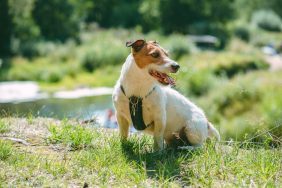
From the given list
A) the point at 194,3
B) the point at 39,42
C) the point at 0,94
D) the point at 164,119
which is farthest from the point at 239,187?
the point at 194,3

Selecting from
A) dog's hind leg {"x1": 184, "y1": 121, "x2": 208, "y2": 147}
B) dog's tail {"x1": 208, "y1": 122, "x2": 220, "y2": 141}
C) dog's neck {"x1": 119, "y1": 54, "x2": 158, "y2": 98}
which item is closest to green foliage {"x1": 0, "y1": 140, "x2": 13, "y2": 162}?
dog's neck {"x1": 119, "y1": 54, "x2": 158, "y2": 98}

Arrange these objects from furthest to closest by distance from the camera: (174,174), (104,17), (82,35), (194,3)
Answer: (104,17)
(194,3)
(82,35)
(174,174)

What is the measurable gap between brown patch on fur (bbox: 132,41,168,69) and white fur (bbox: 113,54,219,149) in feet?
0.20

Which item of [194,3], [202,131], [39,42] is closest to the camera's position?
[202,131]

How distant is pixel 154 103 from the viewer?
638 centimetres

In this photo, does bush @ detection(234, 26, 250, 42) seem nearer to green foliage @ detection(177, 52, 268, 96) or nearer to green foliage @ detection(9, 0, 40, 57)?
green foliage @ detection(177, 52, 268, 96)

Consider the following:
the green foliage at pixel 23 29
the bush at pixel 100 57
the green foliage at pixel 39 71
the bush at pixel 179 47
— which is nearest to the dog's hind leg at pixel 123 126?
the green foliage at pixel 39 71

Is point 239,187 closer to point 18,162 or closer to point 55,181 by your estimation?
point 55,181

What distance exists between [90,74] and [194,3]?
791 inches

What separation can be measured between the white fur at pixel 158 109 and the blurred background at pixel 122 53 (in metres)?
8.53

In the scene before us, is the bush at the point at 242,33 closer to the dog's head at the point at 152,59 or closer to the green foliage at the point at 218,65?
the green foliage at the point at 218,65

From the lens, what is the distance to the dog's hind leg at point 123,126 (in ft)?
22.0

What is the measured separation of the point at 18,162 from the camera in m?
5.62

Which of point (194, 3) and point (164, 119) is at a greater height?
point (194, 3)
